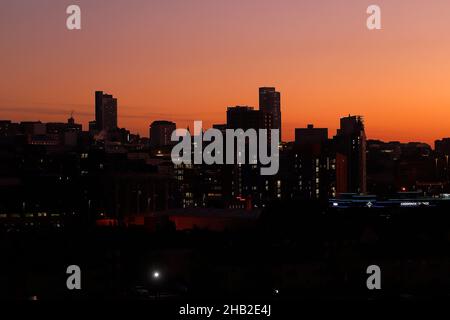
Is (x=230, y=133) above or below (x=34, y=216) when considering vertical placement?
above

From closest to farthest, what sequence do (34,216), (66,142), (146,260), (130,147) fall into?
(146,260) → (34,216) → (66,142) → (130,147)

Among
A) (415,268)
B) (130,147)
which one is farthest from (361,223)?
(130,147)

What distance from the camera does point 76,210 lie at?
52875mm

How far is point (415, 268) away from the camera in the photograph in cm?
2080

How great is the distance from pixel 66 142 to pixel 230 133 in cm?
1506
